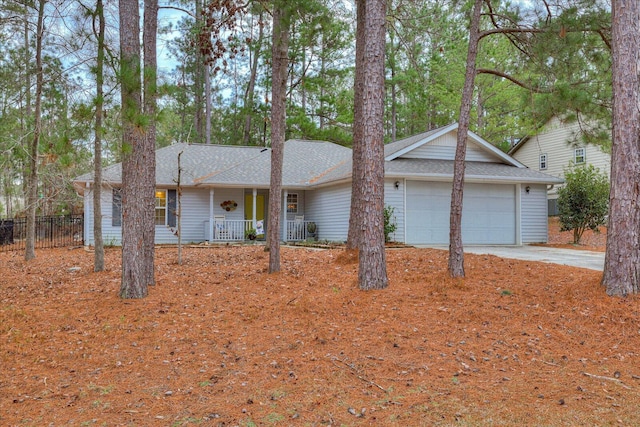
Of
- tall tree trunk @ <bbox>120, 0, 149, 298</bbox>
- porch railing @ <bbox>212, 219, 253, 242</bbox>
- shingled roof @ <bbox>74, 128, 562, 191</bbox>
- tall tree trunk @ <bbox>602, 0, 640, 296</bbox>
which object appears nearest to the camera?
tall tree trunk @ <bbox>602, 0, 640, 296</bbox>

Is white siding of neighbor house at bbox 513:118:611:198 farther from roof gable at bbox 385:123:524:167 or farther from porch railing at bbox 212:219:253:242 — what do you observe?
porch railing at bbox 212:219:253:242

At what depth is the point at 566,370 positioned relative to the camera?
166 inches

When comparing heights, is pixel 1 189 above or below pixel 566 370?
above

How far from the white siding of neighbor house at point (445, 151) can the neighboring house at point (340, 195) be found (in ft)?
0.11

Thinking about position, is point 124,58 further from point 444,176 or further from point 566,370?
point 444,176

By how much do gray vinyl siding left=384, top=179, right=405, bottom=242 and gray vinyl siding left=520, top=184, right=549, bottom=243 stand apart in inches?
167

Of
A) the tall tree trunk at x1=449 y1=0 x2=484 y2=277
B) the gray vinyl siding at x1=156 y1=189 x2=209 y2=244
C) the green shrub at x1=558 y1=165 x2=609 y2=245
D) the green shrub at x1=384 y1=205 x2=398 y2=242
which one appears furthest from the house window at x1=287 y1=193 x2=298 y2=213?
the tall tree trunk at x1=449 y1=0 x2=484 y2=277

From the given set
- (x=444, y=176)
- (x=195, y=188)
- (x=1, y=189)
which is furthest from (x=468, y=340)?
(x=1, y=189)

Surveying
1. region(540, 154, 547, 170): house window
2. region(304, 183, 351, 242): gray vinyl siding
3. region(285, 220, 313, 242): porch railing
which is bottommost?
region(285, 220, 313, 242): porch railing

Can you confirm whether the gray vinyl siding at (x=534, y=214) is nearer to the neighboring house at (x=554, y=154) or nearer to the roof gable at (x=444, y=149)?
the roof gable at (x=444, y=149)

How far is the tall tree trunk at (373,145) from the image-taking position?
6.38 metres

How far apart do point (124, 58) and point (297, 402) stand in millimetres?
4949

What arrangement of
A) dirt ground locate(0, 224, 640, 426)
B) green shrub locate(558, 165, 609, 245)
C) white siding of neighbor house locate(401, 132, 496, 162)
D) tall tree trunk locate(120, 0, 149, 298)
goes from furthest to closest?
white siding of neighbor house locate(401, 132, 496, 162) < green shrub locate(558, 165, 609, 245) < tall tree trunk locate(120, 0, 149, 298) < dirt ground locate(0, 224, 640, 426)

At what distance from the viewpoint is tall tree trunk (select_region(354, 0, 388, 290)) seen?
251 inches
